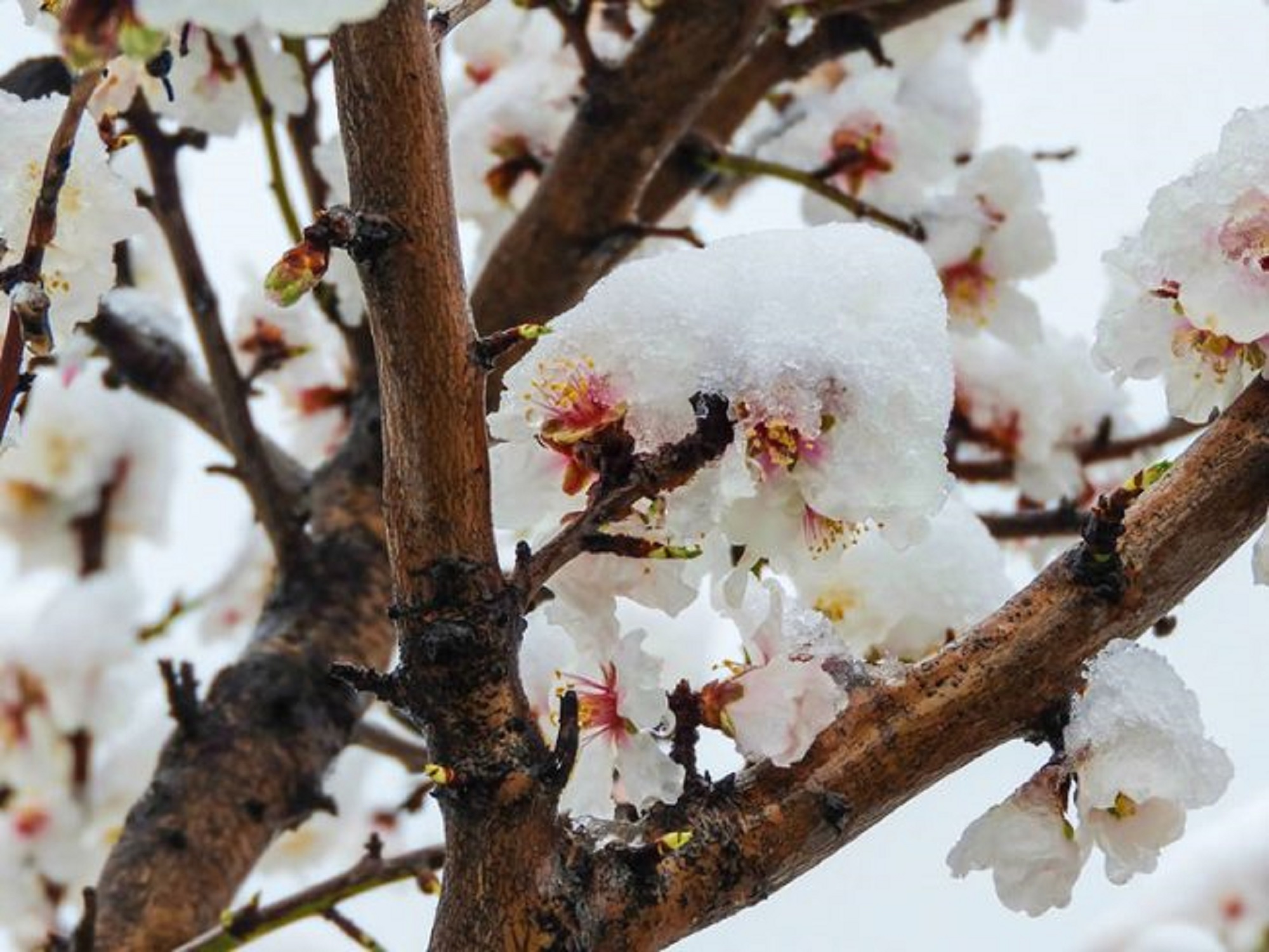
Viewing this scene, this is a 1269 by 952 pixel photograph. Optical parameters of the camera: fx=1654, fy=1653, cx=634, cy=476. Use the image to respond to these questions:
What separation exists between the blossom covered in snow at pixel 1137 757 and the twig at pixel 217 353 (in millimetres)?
910

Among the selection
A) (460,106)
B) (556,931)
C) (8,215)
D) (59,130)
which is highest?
(460,106)

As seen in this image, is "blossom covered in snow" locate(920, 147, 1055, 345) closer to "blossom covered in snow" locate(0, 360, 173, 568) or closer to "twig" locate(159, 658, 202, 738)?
"twig" locate(159, 658, 202, 738)

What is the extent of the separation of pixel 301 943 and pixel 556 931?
5.35 feet

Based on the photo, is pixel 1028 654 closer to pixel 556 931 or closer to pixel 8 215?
pixel 556 931

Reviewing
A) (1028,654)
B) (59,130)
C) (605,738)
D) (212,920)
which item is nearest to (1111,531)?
(1028,654)

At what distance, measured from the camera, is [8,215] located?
32.7 inches

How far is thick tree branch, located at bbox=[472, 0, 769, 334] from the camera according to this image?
5.15 feet

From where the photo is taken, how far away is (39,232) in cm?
68

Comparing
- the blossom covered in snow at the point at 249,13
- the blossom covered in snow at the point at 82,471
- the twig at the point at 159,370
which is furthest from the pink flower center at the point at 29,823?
the blossom covered in snow at the point at 249,13

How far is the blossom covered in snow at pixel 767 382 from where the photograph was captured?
29.1 inches

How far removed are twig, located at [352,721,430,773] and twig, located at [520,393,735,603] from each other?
0.90 metres

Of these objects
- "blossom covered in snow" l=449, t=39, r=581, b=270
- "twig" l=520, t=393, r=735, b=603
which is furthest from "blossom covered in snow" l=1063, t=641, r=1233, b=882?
"blossom covered in snow" l=449, t=39, r=581, b=270

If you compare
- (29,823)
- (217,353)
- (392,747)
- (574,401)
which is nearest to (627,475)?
(574,401)

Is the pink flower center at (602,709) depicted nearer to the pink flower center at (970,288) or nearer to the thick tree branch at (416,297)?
the thick tree branch at (416,297)
